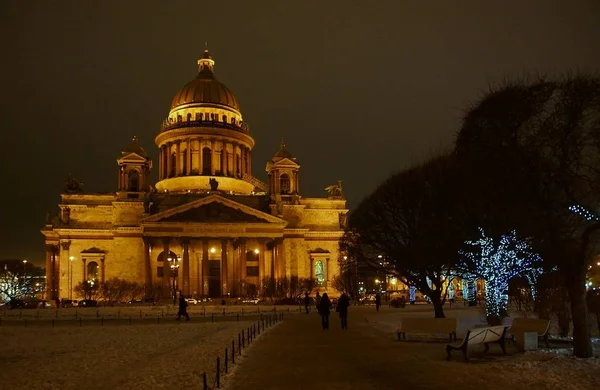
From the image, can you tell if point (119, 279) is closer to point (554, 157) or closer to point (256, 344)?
point (256, 344)

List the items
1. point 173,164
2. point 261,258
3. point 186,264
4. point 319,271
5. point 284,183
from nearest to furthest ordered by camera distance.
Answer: point 186,264
point 261,258
point 319,271
point 284,183
point 173,164

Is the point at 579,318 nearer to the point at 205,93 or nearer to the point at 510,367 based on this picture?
the point at 510,367

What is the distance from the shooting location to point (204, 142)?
319 feet

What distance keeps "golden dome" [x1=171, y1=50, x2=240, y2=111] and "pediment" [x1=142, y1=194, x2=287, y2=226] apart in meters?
22.5

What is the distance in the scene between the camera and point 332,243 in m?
90.9

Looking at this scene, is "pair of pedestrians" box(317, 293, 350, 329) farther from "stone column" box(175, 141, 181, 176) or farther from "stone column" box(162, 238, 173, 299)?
"stone column" box(175, 141, 181, 176)

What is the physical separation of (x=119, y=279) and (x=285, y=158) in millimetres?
26587

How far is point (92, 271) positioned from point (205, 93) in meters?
31.3

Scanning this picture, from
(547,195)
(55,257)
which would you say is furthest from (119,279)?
(547,195)

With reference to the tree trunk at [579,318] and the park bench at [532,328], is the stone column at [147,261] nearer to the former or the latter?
the park bench at [532,328]

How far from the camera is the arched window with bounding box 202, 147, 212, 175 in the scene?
96750mm

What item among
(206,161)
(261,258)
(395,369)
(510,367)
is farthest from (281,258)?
(510,367)

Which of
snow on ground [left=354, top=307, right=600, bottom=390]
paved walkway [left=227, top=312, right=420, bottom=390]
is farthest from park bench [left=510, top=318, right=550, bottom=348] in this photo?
paved walkway [left=227, top=312, right=420, bottom=390]

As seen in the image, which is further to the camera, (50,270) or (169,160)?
(169,160)
